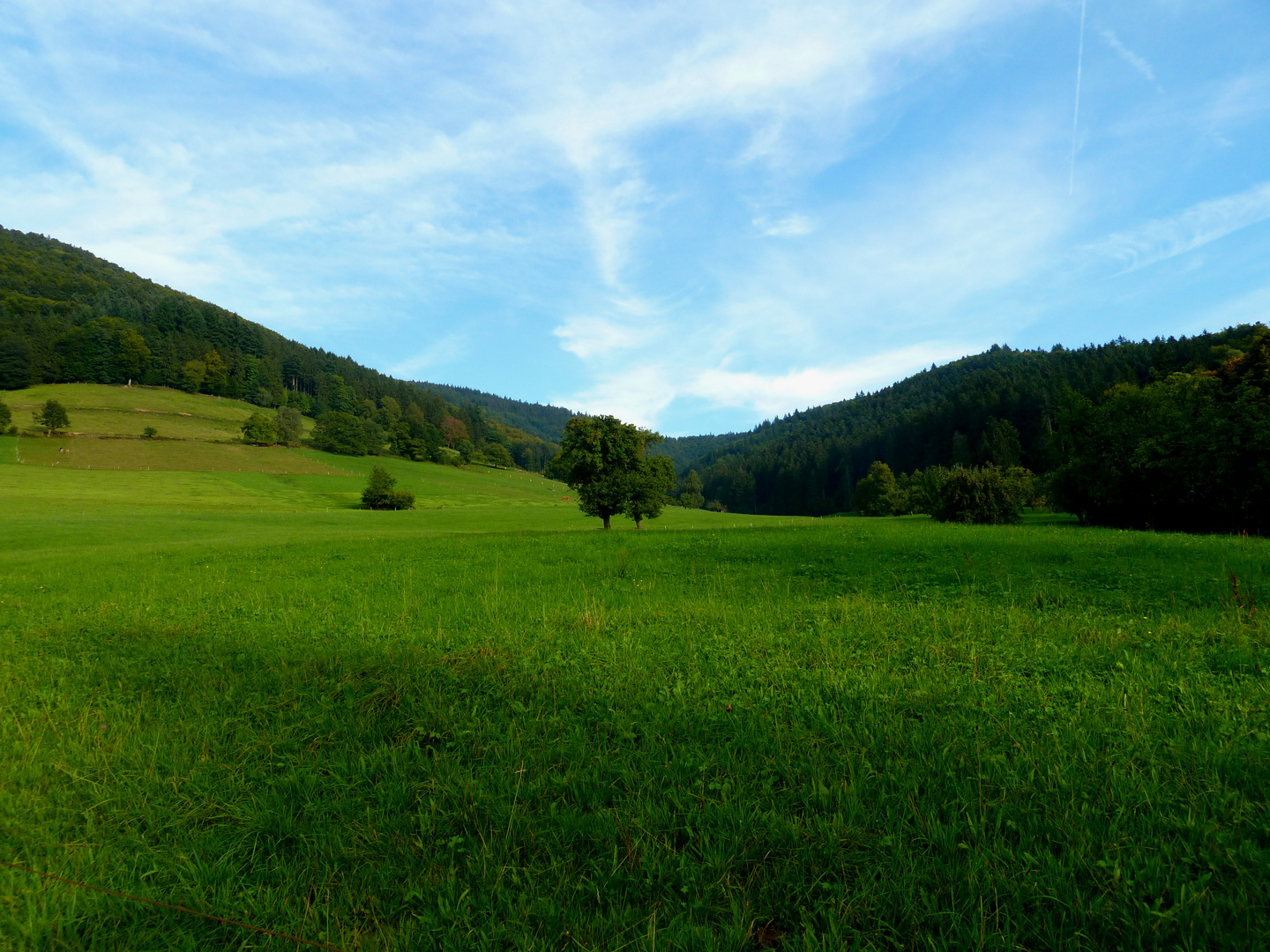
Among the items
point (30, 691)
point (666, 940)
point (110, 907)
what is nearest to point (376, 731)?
point (110, 907)

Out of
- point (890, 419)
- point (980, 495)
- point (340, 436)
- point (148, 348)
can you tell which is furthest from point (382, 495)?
point (890, 419)

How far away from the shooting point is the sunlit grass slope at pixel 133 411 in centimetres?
9512

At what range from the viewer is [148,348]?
420 ft

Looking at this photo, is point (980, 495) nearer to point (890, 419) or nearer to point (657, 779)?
point (657, 779)

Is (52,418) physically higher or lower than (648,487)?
higher

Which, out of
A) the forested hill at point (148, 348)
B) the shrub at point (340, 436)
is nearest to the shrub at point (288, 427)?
the shrub at point (340, 436)

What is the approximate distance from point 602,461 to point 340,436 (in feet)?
329

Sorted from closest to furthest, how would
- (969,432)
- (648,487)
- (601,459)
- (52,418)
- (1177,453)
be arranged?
(1177,453) < (601,459) < (648,487) < (52,418) < (969,432)

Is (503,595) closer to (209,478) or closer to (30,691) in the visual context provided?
(30,691)

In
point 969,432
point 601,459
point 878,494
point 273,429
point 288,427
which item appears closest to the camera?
point 601,459

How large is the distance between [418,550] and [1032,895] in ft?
62.5

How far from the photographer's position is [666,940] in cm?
250

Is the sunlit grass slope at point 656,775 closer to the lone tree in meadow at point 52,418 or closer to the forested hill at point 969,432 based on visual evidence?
the forested hill at point 969,432

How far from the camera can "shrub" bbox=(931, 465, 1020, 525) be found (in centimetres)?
4753
